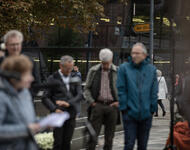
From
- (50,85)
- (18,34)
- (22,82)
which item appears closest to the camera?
(22,82)

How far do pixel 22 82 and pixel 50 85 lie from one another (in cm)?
126

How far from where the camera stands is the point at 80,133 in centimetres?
1004

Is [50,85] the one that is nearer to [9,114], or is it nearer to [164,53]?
[9,114]

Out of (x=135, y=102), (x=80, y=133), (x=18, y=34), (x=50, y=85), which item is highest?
(x=18, y=34)

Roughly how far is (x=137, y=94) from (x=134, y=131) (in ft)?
1.76

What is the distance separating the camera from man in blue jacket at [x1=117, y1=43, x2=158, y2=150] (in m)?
7.03

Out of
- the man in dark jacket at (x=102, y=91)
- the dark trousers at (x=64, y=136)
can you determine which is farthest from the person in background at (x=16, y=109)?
the man in dark jacket at (x=102, y=91)

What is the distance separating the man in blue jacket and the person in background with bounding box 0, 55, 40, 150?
3.15 metres

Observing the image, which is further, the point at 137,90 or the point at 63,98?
the point at 63,98

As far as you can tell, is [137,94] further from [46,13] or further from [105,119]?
[46,13]

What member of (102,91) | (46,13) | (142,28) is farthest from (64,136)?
(46,13)

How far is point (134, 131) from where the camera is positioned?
282 inches

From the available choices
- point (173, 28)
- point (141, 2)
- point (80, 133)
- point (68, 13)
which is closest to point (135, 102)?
point (173, 28)

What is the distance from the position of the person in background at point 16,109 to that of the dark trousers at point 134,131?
3.23 metres
